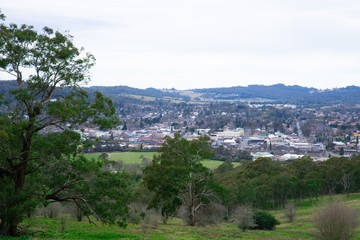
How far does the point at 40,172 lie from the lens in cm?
1595

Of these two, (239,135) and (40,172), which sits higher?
(40,172)

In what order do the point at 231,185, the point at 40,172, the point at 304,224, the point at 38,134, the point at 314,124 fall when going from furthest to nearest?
the point at 314,124 < the point at 231,185 < the point at 304,224 < the point at 40,172 < the point at 38,134

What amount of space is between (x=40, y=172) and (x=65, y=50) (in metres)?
4.49

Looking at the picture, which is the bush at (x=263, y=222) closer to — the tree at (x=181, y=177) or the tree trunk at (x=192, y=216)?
the tree at (x=181, y=177)

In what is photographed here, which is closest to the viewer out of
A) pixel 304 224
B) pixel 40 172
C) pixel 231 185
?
pixel 40 172

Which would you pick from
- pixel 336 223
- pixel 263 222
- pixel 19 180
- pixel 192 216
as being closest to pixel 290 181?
pixel 263 222

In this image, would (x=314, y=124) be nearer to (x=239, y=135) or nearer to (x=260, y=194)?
(x=239, y=135)

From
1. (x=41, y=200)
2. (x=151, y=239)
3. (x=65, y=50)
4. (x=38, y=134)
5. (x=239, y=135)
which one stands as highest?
(x=65, y=50)

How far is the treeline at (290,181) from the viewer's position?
47.5 meters

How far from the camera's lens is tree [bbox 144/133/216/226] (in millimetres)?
28031

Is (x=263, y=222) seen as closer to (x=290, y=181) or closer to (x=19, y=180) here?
(x=290, y=181)

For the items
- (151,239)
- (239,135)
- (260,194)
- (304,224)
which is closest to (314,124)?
(239,135)

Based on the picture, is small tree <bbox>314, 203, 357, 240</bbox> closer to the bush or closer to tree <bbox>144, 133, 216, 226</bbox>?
tree <bbox>144, 133, 216, 226</bbox>

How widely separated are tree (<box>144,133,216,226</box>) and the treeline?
1420 centimetres
